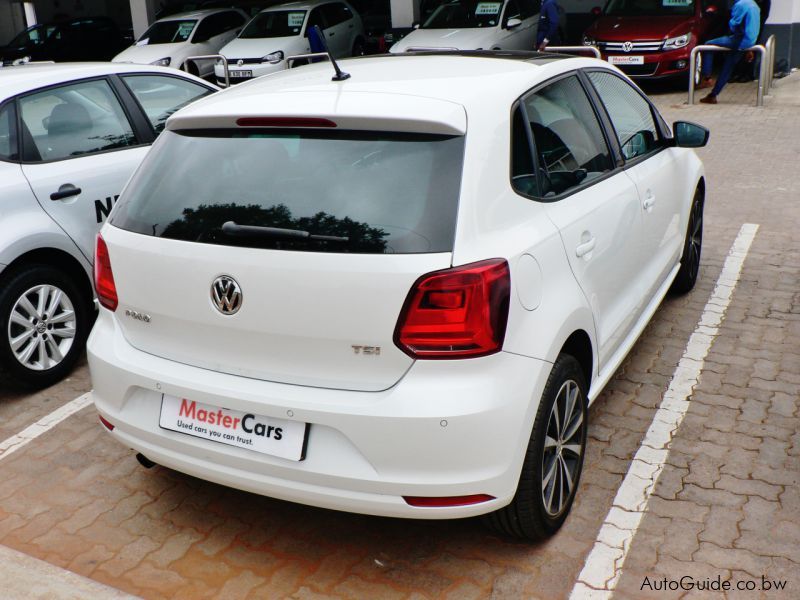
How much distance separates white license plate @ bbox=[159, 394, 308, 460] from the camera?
285 cm

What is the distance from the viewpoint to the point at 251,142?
3119 mm

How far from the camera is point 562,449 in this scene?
3.33 meters

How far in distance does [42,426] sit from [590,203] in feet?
9.66

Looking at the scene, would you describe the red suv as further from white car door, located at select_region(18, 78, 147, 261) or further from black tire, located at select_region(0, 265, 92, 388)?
black tire, located at select_region(0, 265, 92, 388)

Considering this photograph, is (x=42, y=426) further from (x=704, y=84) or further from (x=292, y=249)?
(x=704, y=84)

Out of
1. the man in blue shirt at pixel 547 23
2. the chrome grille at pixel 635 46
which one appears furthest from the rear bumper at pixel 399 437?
the man in blue shirt at pixel 547 23

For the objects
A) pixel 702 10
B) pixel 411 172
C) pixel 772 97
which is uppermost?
pixel 411 172

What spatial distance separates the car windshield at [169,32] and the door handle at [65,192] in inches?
602

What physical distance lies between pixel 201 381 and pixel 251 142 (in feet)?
2.83

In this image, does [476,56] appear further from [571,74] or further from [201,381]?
[201,381]

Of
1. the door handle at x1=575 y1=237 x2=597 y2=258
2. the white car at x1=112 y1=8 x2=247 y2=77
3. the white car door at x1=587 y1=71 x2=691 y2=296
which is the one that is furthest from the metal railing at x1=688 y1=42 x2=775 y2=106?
the door handle at x1=575 y1=237 x2=597 y2=258

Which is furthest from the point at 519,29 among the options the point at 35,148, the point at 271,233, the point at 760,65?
the point at 271,233

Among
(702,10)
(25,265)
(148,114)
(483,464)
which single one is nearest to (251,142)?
(483,464)

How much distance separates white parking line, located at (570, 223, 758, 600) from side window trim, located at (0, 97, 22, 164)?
358 centimetres
